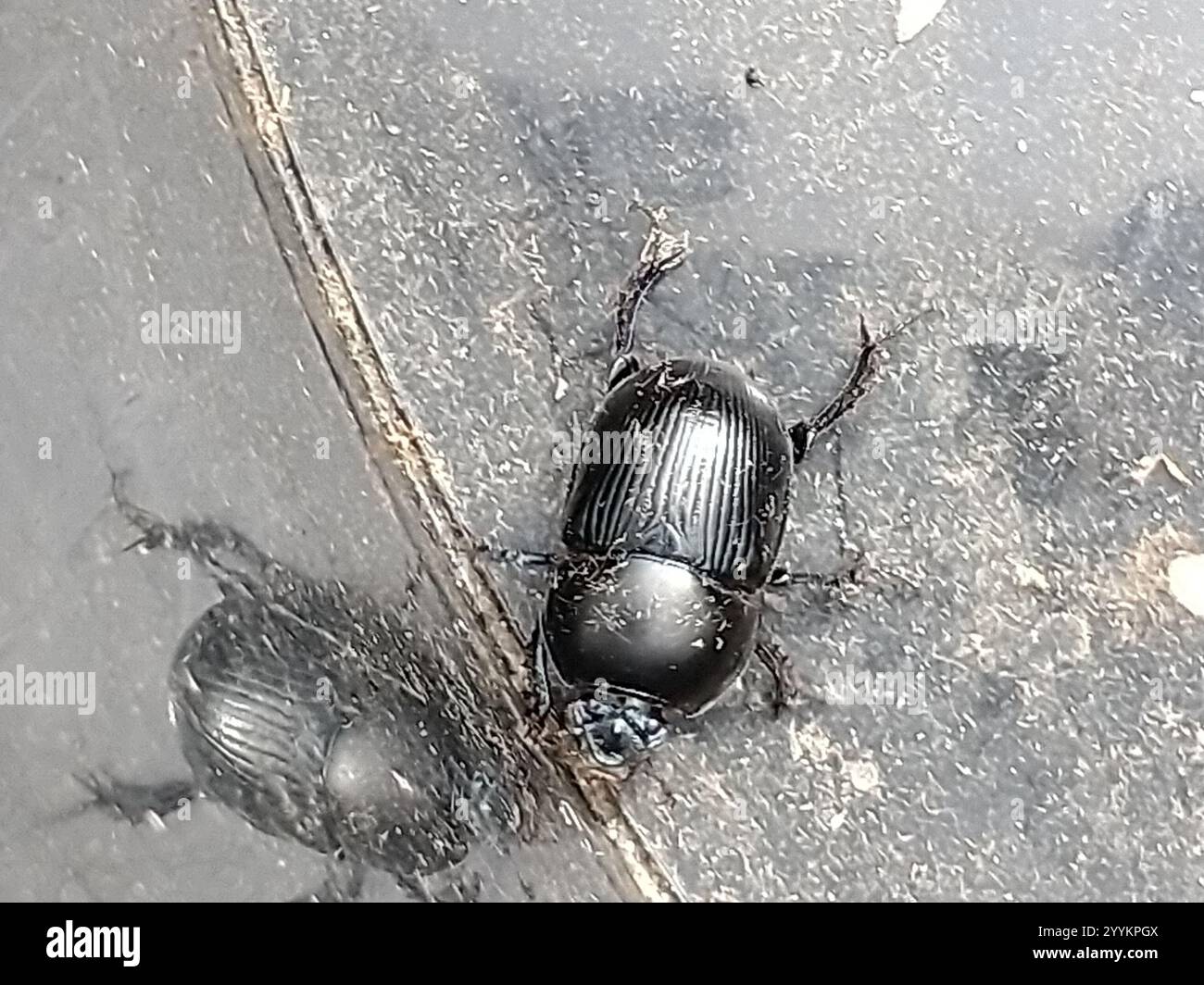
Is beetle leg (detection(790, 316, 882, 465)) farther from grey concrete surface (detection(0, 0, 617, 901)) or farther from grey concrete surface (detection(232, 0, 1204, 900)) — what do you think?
grey concrete surface (detection(0, 0, 617, 901))

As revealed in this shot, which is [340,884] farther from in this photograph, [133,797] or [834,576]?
[834,576]

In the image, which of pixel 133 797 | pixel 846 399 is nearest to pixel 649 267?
pixel 846 399

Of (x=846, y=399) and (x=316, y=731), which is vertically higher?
(x=846, y=399)

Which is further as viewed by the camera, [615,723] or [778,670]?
[778,670]

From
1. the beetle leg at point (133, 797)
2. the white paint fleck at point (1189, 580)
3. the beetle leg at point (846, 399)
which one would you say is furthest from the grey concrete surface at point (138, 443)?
the white paint fleck at point (1189, 580)

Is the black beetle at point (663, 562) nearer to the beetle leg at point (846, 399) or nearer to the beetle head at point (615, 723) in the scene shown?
the beetle head at point (615, 723)
